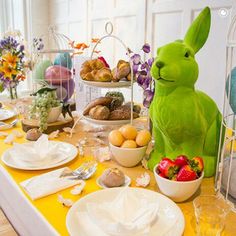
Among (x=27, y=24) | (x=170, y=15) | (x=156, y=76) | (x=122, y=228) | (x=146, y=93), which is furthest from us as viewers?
(x=27, y=24)

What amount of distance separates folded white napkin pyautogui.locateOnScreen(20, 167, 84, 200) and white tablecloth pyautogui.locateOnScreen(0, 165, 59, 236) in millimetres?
23

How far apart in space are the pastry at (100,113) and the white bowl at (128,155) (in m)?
0.19

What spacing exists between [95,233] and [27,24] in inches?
118

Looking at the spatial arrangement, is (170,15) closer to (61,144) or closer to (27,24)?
(61,144)

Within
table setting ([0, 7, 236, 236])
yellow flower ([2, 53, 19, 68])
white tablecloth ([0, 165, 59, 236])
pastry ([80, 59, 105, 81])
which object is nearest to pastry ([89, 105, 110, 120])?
table setting ([0, 7, 236, 236])

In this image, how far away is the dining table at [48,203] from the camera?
63cm

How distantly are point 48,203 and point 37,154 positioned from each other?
24 centimetres

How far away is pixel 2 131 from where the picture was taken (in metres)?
1.27

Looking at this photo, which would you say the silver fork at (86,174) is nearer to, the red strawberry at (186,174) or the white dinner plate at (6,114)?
the red strawberry at (186,174)

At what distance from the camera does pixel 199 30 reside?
2.53ft

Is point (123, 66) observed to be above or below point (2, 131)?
above

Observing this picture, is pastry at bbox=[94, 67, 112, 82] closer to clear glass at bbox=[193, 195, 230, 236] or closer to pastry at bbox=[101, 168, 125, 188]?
pastry at bbox=[101, 168, 125, 188]

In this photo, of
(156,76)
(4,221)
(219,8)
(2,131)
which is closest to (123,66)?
(156,76)

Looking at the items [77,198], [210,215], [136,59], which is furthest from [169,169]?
[136,59]
